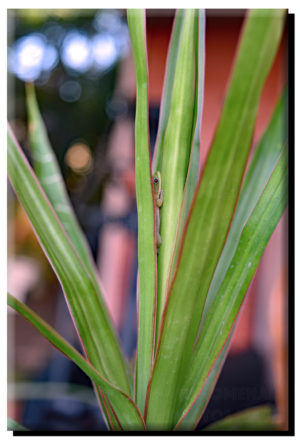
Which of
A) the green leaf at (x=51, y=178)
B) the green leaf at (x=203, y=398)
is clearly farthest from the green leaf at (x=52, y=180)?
the green leaf at (x=203, y=398)

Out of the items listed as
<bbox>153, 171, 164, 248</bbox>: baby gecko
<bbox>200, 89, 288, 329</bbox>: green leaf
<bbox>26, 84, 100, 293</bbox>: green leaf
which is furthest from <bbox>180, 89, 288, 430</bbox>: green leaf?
<bbox>26, 84, 100, 293</bbox>: green leaf

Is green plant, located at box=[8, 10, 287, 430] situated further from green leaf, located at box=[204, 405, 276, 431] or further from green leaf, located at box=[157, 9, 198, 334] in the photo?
green leaf, located at box=[204, 405, 276, 431]

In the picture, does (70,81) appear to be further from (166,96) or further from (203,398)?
(203,398)

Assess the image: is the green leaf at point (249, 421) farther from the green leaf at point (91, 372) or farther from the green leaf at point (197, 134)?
the green leaf at point (197, 134)

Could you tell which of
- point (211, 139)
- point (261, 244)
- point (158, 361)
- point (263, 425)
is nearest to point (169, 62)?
point (211, 139)

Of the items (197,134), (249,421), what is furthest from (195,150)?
(249,421)

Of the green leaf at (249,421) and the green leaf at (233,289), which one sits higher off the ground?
the green leaf at (233,289)
